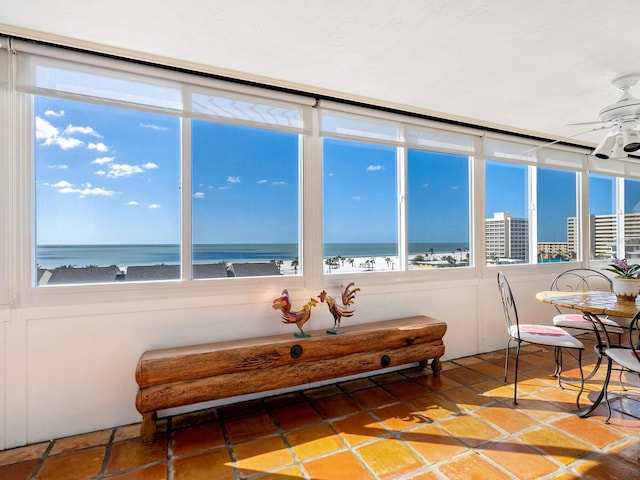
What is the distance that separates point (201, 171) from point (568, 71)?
2.84 meters

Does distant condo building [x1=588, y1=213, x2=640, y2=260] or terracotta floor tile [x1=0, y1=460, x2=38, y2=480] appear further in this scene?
distant condo building [x1=588, y1=213, x2=640, y2=260]

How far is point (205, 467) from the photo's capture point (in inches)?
73.7

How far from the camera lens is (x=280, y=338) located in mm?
2588

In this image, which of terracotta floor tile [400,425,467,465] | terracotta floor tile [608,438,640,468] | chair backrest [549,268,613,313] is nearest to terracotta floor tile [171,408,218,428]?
terracotta floor tile [400,425,467,465]

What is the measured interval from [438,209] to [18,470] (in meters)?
3.80

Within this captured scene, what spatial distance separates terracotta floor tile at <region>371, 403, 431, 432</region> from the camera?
7.48 feet

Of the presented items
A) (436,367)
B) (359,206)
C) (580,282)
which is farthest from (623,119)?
(580,282)

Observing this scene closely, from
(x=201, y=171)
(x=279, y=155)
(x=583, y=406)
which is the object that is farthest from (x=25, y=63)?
(x=583, y=406)

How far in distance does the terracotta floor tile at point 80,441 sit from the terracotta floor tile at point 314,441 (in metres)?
1.19

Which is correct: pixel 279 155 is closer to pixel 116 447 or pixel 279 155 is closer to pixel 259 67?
pixel 259 67

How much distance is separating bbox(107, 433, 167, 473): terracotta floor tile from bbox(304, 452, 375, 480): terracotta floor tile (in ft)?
2.93

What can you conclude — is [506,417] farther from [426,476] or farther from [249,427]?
[249,427]

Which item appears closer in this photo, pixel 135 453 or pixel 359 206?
pixel 135 453

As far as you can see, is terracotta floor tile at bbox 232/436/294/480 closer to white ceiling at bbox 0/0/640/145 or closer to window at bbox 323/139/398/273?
window at bbox 323/139/398/273
